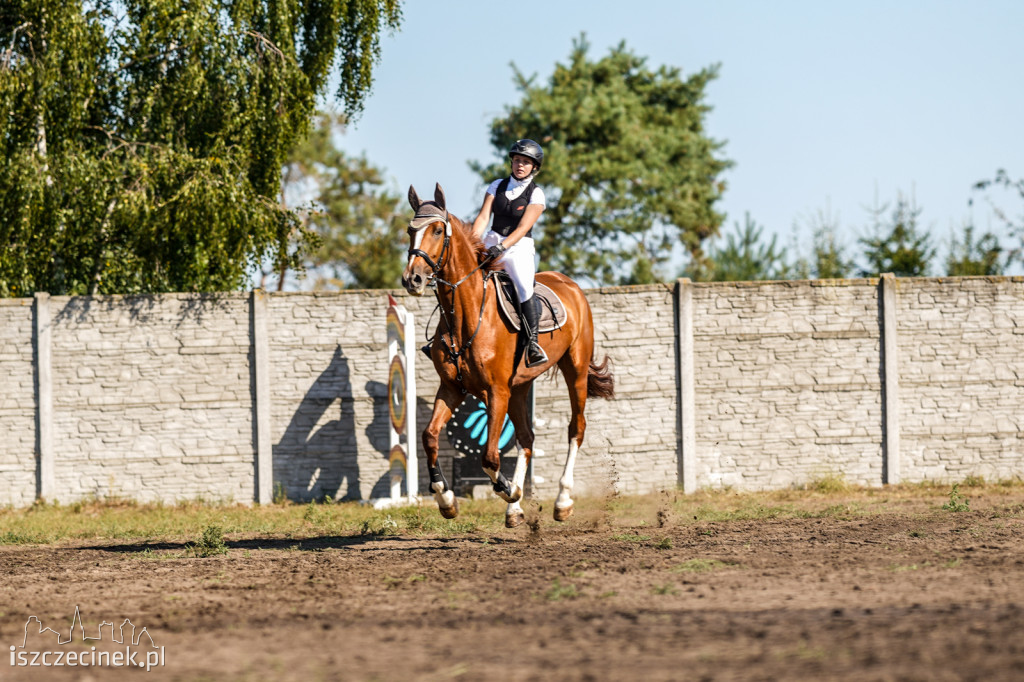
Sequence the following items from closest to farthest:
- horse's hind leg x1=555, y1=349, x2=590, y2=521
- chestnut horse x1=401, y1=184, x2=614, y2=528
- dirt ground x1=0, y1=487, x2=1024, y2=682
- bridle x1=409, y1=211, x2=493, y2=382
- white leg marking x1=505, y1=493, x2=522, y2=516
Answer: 1. dirt ground x1=0, y1=487, x2=1024, y2=682
2. bridle x1=409, y1=211, x2=493, y2=382
3. chestnut horse x1=401, y1=184, x2=614, y2=528
4. white leg marking x1=505, y1=493, x2=522, y2=516
5. horse's hind leg x1=555, y1=349, x2=590, y2=521

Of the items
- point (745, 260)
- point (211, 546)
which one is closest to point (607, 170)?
point (745, 260)

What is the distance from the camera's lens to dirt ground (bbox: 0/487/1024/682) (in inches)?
180

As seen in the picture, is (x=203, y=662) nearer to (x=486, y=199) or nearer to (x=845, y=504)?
(x=486, y=199)

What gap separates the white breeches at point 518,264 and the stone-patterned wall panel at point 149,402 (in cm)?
501

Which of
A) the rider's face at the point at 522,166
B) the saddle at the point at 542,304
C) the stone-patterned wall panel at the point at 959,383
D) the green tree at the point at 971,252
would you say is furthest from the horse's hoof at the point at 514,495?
the green tree at the point at 971,252

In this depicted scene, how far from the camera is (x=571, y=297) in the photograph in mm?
11070

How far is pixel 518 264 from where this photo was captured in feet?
32.2

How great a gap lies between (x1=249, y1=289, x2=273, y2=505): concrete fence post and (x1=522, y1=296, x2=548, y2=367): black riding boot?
4915 millimetres

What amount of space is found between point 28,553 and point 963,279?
450 inches

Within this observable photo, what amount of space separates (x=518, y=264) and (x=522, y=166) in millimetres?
891

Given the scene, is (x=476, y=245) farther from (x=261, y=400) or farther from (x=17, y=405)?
(x=17, y=405)

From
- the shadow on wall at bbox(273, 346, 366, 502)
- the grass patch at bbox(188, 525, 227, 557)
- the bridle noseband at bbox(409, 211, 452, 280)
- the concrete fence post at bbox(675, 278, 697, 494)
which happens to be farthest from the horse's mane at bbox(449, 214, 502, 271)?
the concrete fence post at bbox(675, 278, 697, 494)

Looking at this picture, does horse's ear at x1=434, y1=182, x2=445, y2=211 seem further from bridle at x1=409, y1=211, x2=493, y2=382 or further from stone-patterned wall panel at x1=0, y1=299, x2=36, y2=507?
stone-patterned wall panel at x1=0, y1=299, x2=36, y2=507

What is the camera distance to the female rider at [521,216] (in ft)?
32.0
